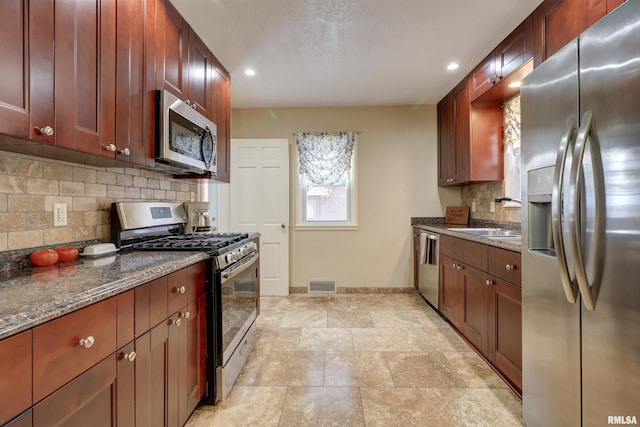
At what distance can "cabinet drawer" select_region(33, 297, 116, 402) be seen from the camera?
0.77 m

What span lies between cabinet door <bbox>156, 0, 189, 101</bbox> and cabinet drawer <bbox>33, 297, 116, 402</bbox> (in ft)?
4.55

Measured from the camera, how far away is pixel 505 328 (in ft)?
6.23

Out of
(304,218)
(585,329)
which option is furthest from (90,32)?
(304,218)

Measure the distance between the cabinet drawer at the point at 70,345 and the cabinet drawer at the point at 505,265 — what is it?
200 centimetres

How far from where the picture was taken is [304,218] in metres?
4.05

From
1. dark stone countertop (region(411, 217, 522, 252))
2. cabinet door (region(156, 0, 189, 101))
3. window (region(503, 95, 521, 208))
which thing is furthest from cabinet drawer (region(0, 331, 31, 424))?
window (region(503, 95, 521, 208))

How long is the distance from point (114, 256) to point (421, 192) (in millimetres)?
3433

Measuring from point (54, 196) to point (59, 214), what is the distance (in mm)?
90

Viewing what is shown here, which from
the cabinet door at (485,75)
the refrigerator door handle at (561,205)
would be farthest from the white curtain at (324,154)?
the refrigerator door handle at (561,205)

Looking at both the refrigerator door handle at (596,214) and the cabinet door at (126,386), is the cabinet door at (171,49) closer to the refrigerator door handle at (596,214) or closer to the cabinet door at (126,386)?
the cabinet door at (126,386)

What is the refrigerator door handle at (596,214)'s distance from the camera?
104 cm

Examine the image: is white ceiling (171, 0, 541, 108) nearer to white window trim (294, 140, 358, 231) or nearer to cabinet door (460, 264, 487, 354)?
white window trim (294, 140, 358, 231)

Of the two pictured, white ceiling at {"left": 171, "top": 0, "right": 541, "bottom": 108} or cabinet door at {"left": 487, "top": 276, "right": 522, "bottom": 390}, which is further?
white ceiling at {"left": 171, "top": 0, "right": 541, "bottom": 108}

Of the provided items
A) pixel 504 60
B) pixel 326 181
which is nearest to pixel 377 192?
pixel 326 181
